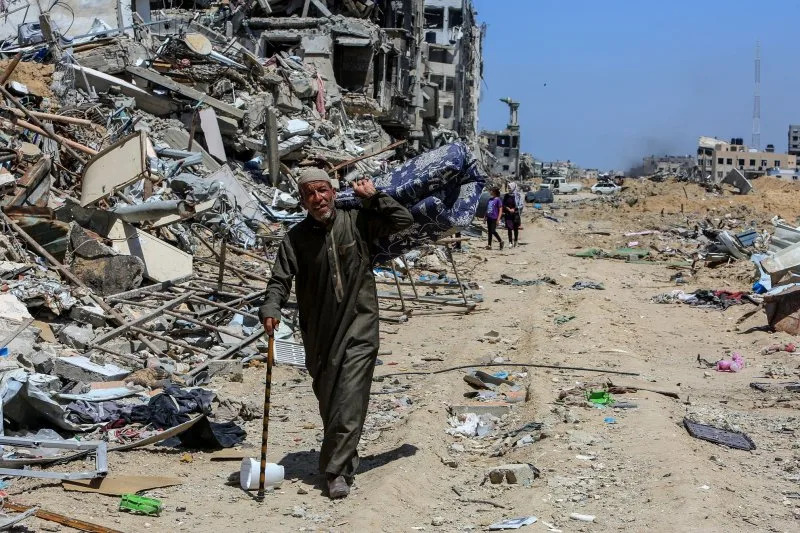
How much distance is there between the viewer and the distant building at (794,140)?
157 m

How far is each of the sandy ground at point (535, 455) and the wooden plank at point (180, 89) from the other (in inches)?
440

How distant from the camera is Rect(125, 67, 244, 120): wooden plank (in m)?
21.4

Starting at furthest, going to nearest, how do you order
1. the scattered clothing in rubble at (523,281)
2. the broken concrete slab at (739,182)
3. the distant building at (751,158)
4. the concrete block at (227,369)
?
the distant building at (751,158), the broken concrete slab at (739,182), the scattered clothing in rubble at (523,281), the concrete block at (227,369)

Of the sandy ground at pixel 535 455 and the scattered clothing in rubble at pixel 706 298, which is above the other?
the sandy ground at pixel 535 455

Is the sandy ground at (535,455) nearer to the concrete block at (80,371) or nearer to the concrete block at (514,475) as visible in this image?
the concrete block at (514,475)

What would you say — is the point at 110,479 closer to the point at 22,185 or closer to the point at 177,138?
the point at 22,185

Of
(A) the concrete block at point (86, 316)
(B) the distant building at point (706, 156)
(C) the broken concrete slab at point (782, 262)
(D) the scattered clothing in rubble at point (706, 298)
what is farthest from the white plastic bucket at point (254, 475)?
(B) the distant building at point (706, 156)

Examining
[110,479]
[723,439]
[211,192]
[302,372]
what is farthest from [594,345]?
[211,192]

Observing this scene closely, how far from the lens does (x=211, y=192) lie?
55.9 feet

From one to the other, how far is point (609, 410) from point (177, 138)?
14.2 m

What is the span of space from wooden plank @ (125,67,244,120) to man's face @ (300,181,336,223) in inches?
648

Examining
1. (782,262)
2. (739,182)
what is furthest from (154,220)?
(739,182)

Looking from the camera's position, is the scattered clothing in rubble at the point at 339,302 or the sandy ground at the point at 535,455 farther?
the scattered clothing in rubble at the point at 339,302

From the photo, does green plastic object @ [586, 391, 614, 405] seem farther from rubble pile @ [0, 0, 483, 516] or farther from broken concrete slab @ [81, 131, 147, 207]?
broken concrete slab @ [81, 131, 147, 207]
